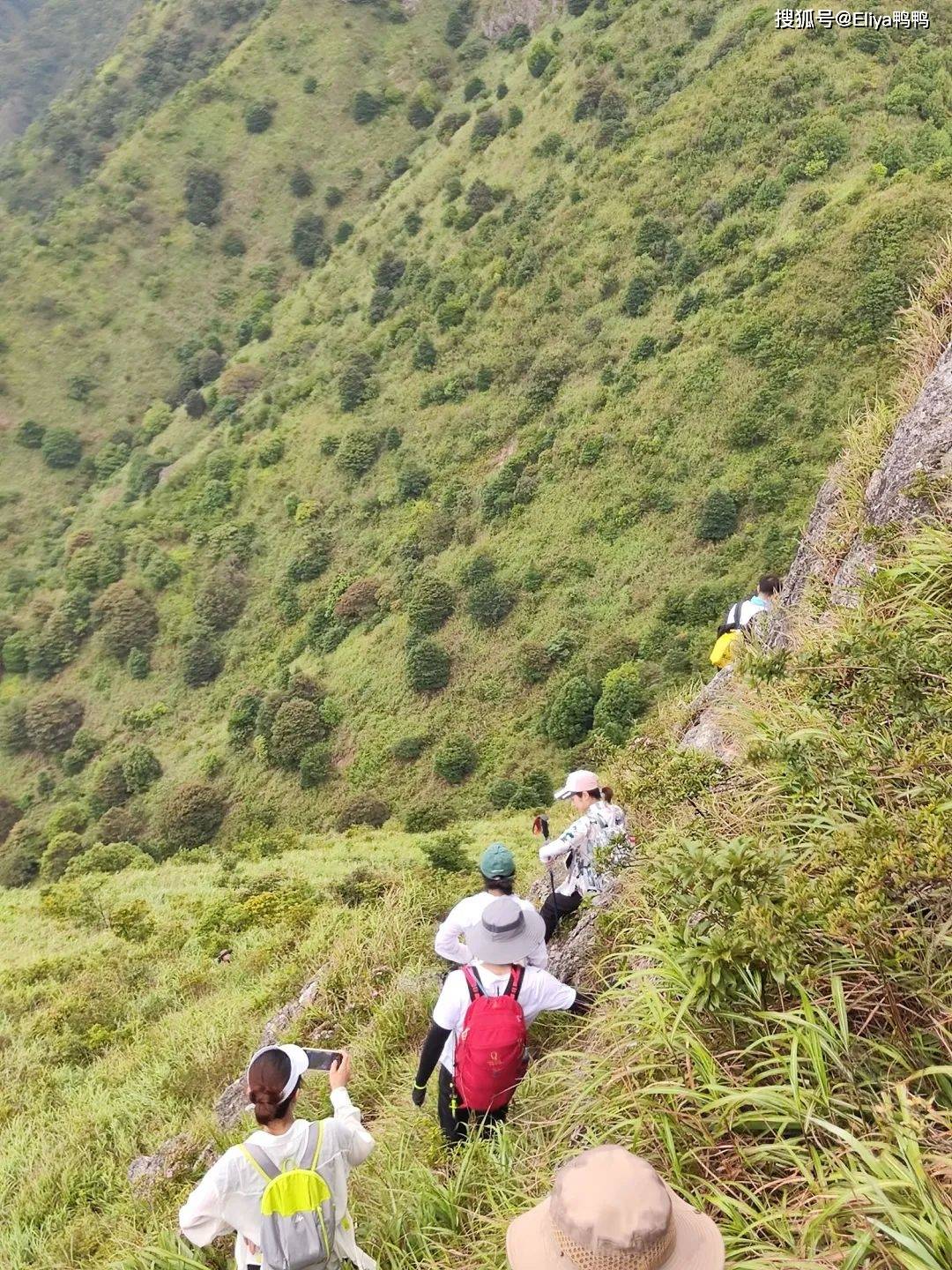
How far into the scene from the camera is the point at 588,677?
31.6 metres

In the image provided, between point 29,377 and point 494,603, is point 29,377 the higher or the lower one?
the higher one

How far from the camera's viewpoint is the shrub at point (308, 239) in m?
73.1

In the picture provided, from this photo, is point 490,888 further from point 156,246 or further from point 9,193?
point 9,193

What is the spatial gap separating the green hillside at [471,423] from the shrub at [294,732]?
0.25 metres

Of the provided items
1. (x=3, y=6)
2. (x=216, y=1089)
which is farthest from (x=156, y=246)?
(x=3, y=6)

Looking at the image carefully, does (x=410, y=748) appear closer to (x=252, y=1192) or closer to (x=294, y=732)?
(x=294, y=732)

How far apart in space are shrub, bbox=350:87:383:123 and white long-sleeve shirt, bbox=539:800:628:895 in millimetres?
90259

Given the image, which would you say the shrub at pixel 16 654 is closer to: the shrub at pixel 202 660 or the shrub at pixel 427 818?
the shrub at pixel 202 660

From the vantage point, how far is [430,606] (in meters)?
37.7

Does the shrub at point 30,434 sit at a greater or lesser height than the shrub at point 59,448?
greater

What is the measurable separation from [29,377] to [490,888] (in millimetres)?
77773

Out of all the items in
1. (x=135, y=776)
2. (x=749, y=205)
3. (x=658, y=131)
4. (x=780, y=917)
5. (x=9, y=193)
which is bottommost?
(x=135, y=776)

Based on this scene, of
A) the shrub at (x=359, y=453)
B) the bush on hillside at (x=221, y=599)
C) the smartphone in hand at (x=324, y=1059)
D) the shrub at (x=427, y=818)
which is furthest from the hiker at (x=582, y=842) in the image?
the shrub at (x=359, y=453)

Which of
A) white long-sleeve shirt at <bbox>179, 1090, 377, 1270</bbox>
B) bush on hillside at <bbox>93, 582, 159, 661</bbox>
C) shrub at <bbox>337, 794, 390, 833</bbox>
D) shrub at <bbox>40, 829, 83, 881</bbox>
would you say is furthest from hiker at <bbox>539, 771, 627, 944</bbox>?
bush on hillside at <bbox>93, 582, 159, 661</bbox>
